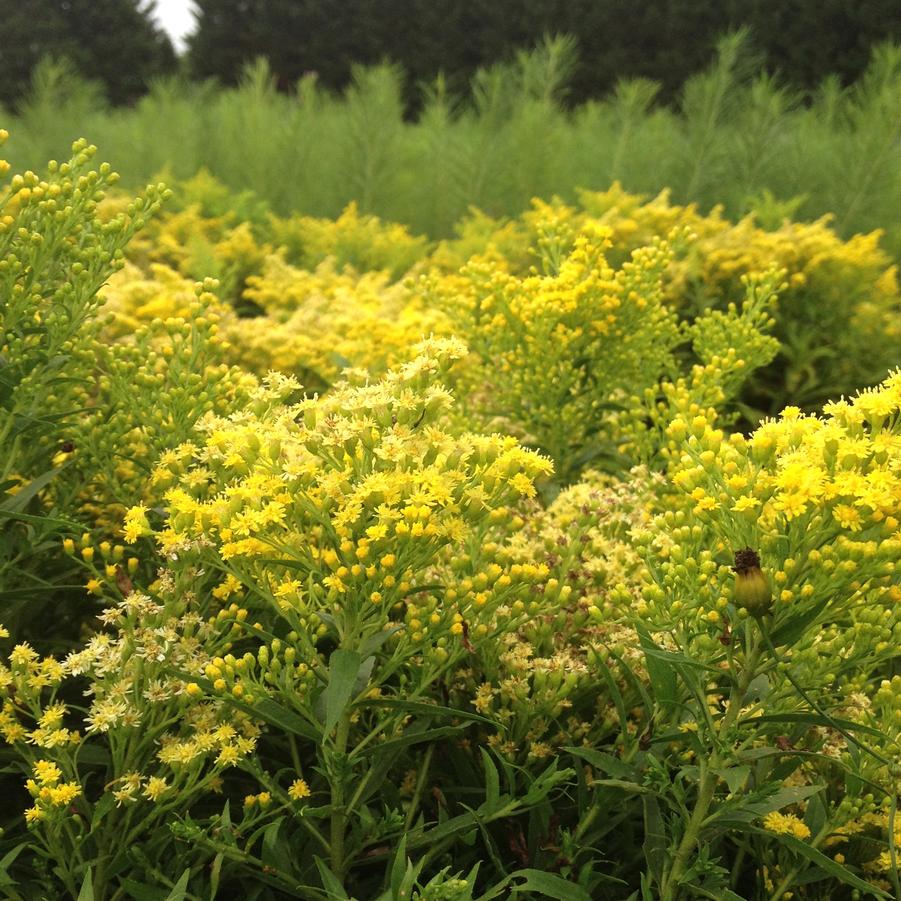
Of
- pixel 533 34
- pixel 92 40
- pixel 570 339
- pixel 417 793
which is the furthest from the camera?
pixel 92 40

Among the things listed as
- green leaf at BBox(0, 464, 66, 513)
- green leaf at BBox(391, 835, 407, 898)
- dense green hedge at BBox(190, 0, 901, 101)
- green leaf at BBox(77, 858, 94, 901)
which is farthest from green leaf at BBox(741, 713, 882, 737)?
dense green hedge at BBox(190, 0, 901, 101)

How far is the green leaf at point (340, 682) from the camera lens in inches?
58.6

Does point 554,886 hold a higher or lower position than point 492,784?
lower

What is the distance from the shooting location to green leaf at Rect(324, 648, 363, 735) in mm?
1488

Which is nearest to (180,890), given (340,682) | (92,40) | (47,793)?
(47,793)

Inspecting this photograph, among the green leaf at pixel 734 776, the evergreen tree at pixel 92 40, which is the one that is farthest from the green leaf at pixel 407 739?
the evergreen tree at pixel 92 40

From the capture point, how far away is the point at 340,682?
5.05 ft

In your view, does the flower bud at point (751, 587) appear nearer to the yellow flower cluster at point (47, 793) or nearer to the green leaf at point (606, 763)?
the green leaf at point (606, 763)

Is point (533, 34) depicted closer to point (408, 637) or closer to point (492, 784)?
point (408, 637)

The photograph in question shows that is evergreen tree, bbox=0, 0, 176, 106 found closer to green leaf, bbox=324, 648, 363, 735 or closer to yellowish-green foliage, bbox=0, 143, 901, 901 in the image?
yellowish-green foliage, bbox=0, 143, 901, 901

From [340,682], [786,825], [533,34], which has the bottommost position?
[786,825]

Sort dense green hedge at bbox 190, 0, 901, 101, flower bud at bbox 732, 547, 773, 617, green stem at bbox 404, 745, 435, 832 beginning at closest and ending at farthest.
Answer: flower bud at bbox 732, 547, 773, 617 < green stem at bbox 404, 745, 435, 832 < dense green hedge at bbox 190, 0, 901, 101

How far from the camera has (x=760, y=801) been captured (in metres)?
1.61

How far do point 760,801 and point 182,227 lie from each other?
528 cm
